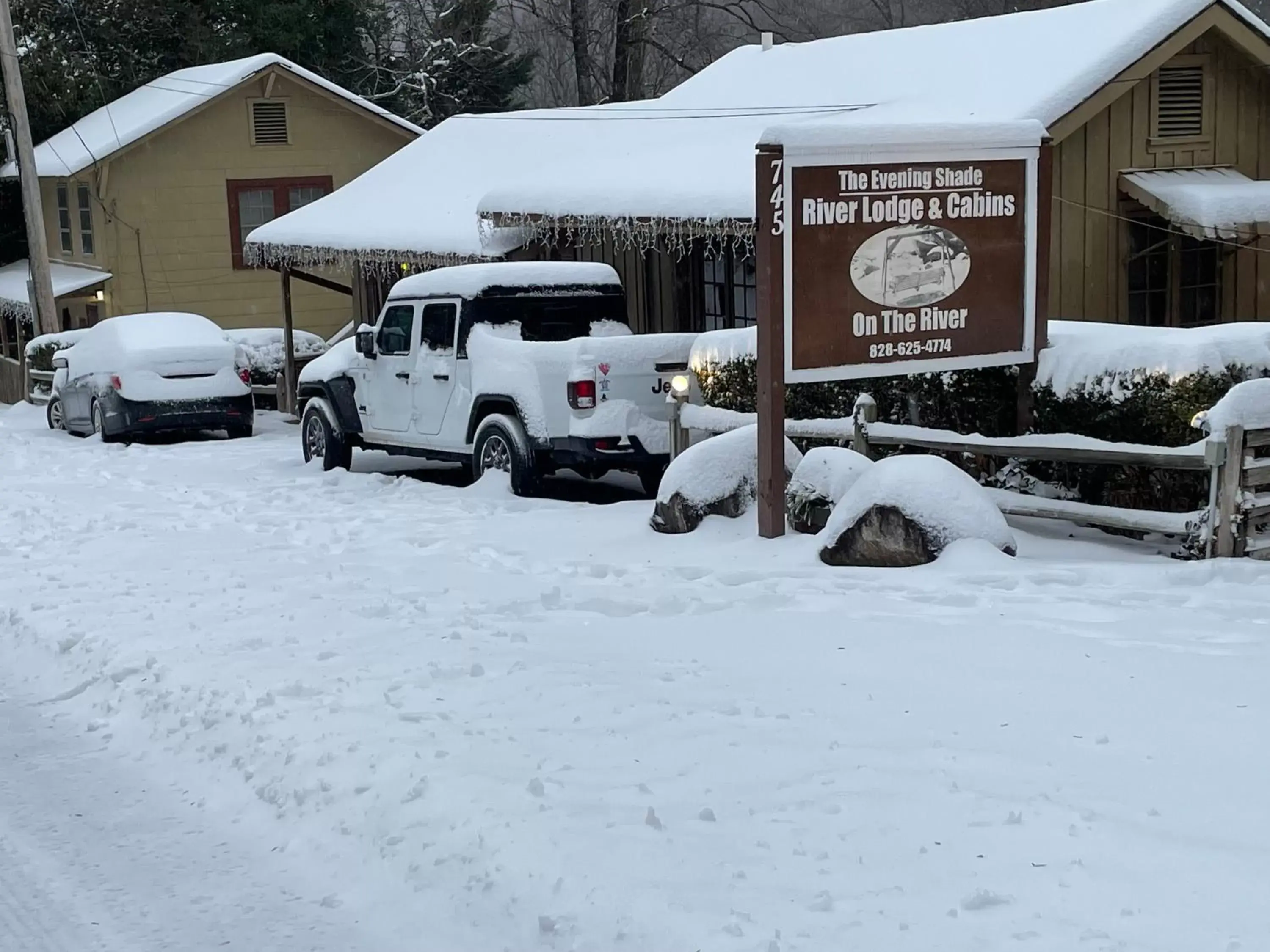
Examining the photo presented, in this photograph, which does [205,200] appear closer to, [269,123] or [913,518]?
[269,123]

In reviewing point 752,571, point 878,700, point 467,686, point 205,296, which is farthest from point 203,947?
point 205,296

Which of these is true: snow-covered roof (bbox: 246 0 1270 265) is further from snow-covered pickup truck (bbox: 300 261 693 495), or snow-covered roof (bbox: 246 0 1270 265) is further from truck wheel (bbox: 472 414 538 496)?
truck wheel (bbox: 472 414 538 496)

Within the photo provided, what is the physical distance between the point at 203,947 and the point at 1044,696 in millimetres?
3408

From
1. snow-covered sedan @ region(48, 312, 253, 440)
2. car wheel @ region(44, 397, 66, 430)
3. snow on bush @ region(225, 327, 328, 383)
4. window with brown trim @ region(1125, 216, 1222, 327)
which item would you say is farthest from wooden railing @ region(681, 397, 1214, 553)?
snow on bush @ region(225, 327, 328, 383)

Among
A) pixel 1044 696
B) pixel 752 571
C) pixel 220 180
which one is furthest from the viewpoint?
pixel 220 180

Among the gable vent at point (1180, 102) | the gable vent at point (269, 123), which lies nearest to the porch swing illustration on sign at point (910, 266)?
the gable vent at point (1180, 102)

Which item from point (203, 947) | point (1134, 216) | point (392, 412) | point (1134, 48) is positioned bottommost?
point (203, 947)

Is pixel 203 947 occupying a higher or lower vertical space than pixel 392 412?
lower

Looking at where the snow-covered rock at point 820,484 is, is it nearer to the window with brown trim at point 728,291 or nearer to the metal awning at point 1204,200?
the metal awning at point 1204,200

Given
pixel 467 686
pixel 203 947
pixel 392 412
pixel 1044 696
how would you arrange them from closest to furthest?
pixel 203 947 < pixel 1044 696 < pixel 467 686 < pixel 392 412

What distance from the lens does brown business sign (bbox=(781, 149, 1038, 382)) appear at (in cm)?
965

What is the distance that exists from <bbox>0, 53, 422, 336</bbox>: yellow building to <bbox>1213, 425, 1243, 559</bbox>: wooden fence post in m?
26.1

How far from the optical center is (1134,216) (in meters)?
16.6

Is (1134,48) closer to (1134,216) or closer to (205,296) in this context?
(1134,216)
